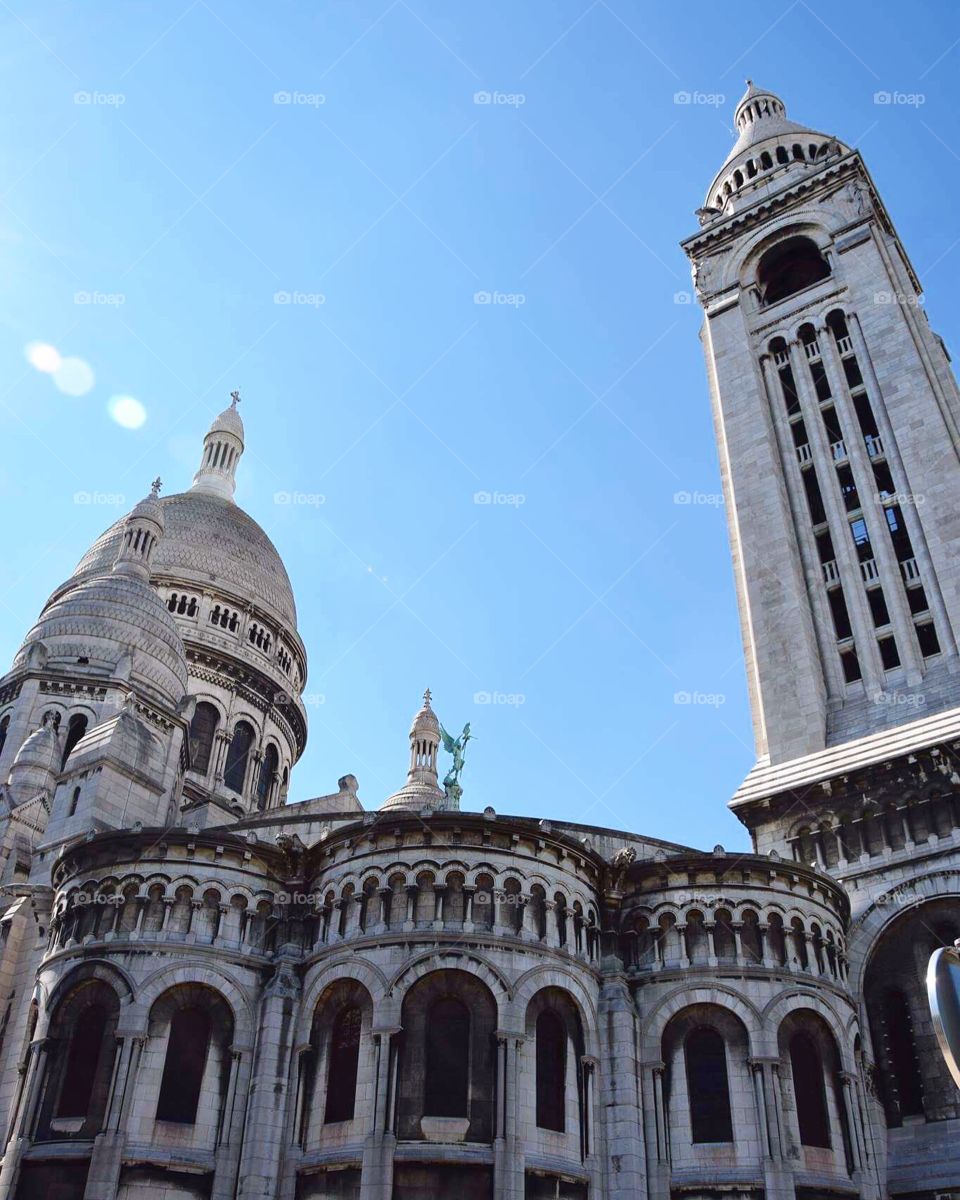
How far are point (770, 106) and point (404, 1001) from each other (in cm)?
5821

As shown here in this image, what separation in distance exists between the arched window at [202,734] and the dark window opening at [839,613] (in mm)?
34565

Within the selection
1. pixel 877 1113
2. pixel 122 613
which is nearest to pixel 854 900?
pixel 877 1113

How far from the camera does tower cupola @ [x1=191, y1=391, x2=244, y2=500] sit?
264 ft

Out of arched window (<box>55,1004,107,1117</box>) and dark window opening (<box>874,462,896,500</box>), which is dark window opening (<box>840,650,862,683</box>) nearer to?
dark window opening (<box>874,462,896,500</box>)

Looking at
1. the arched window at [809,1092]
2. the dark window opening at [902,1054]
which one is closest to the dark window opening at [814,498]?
the dark window opening at [902,1054]

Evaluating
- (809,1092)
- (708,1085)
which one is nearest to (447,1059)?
(708,1085)

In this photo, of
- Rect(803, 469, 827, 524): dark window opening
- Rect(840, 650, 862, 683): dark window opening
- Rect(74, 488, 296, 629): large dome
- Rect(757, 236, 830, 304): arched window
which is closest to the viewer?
Rect(840, 650, 862, 683): dark window opening

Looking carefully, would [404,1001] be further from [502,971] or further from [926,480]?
[926,480]

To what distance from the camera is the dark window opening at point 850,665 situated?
139 ft

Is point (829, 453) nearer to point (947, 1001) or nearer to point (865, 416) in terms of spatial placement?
point (865, 416)

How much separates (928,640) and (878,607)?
106 inches

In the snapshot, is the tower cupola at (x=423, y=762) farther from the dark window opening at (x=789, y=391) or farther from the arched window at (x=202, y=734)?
the dark window opening at (x=789, y=391)

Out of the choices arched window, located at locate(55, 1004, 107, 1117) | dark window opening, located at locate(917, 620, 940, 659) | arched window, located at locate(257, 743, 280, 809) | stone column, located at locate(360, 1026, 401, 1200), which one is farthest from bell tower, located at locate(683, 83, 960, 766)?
arched window, located at locate(257, 743, 280, 809)

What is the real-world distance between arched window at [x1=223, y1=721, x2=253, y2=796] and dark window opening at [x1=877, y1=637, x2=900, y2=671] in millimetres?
37037
